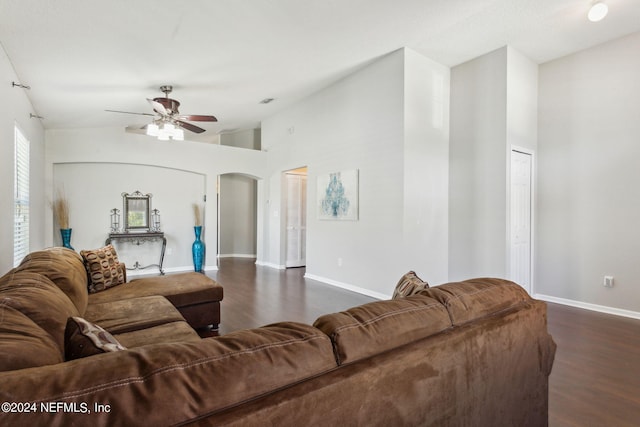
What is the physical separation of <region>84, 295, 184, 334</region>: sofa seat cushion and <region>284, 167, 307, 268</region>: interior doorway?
177 inches

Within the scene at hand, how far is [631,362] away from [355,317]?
10.1ft

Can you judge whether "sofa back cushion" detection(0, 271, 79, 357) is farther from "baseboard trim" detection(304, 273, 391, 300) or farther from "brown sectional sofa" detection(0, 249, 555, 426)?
"baseboard trim" detection(304, 273, 391, 300)

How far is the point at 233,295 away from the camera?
192 inches

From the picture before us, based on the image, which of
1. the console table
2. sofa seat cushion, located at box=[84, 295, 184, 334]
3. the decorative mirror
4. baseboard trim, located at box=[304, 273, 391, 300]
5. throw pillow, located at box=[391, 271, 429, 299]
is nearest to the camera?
throw pillow, located at box=[391, 271, 429, 299]

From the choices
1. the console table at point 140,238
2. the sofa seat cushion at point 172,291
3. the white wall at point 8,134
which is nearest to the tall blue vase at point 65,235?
the console table at point 140,238

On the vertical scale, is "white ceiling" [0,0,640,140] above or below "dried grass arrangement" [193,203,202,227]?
above

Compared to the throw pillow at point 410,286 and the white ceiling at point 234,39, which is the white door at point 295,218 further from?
the throw pillow at point 410,286

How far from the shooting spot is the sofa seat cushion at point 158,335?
202 cm

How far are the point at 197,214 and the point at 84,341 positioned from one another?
19.8 ft

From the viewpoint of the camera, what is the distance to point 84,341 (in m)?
1.11

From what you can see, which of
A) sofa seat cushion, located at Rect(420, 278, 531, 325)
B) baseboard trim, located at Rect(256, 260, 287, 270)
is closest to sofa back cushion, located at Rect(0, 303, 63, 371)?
sofa seat cushion, located at Rect(420, 278, 531, 325)

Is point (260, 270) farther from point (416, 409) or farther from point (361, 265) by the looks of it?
point (416, 409)

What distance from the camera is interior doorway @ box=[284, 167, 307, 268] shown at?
24.0 ft

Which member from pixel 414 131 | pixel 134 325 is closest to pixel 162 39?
pixel 134 325
